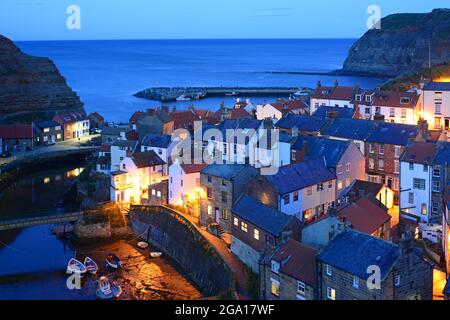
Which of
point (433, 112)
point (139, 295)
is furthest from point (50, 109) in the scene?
point (139, 295)

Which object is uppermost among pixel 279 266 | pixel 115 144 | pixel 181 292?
pixel 115 144

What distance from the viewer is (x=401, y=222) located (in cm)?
2948

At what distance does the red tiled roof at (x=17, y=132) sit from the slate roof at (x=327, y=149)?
1232 inches

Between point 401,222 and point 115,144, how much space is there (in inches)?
884

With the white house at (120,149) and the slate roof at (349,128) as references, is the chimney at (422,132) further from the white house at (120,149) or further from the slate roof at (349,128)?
the white house at (120,149)

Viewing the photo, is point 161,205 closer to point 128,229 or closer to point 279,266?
point 128,229

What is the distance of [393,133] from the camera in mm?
36281

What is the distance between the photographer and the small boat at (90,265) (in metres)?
29.9

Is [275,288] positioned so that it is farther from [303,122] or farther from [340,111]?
[340,111]

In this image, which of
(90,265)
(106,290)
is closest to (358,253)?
(106,290)

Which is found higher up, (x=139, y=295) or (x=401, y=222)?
(x=401, y=222)

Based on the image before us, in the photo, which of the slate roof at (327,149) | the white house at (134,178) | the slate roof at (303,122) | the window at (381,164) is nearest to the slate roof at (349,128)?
the slate roof at (303,122)

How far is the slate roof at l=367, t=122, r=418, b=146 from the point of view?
35.4 metres

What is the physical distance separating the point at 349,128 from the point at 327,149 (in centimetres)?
483
